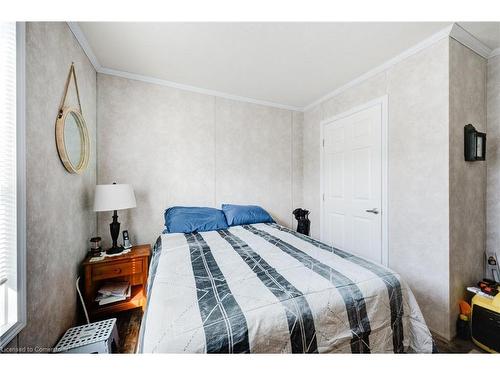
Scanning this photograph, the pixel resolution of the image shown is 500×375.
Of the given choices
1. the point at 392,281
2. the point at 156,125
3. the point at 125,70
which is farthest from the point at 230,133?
the point at 392,281

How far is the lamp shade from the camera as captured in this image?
1771 mm

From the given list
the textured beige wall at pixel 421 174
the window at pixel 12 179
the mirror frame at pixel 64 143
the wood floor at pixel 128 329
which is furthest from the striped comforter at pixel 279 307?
the mirror frame at pixel 64 143

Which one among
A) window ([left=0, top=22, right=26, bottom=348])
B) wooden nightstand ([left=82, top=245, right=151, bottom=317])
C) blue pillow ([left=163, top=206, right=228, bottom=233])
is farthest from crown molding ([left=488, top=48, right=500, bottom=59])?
wooden nightstand ([left=82, top=245, right=151, bottom=317])

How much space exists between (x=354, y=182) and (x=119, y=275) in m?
2.70

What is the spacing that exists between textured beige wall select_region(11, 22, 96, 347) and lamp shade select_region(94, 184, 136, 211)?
132mm

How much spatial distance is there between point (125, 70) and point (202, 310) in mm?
2545

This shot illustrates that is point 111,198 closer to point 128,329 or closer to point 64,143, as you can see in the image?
point 64,143

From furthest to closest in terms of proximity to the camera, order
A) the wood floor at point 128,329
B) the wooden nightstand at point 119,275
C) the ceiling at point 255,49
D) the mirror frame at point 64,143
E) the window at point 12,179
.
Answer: the wooden nightstand at point 119,275
the ceiling at point 255,49
the wood floor at point 128,329
the mirror frame at point 64,143
the window at point 12,179

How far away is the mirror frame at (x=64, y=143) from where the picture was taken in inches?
52.5

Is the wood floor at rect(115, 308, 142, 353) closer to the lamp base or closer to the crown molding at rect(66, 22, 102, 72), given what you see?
the lamp base

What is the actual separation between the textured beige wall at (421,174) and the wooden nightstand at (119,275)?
248 cm

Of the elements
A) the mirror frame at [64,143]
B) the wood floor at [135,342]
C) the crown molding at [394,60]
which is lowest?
the wood floor at [135,342]

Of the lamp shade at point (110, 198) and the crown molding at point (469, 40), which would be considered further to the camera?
the lamp shade at point (110, 198)

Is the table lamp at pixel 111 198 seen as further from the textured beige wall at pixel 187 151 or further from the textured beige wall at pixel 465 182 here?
the textured beige wall at pixel 465 182
